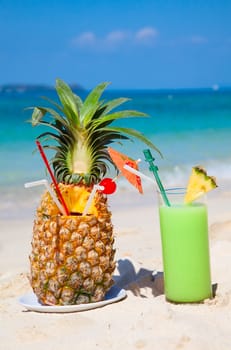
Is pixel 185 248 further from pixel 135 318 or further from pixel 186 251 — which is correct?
pixel 135 318

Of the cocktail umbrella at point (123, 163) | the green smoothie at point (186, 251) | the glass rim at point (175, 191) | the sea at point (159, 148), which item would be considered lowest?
the green smoothie at point (186, 251)

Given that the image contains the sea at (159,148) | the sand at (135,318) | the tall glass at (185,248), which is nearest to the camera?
the sand at (135,318)

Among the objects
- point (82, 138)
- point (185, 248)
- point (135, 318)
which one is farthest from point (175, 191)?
point (135, 318)

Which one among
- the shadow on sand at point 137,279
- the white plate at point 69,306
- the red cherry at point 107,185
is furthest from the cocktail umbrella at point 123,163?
the shadow on sand at point 137,279

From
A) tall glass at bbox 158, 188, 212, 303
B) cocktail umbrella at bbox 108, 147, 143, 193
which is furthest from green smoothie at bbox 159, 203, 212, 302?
cocktail umbrella at bbox 108, 147, 143, 193

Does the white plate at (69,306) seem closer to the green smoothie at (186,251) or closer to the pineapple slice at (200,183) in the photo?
the green smoothie at (186,251)

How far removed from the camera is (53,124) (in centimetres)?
305

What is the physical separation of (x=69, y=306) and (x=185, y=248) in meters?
0.52

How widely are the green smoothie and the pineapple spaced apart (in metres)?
0.24

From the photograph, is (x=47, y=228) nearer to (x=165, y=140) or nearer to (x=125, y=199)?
(x=125, y=199)

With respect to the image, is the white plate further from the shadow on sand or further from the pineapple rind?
the shadow on sand

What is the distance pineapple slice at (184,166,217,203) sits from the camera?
2.94 metres

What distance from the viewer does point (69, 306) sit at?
2.87 m

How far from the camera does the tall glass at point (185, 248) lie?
9.69ft
